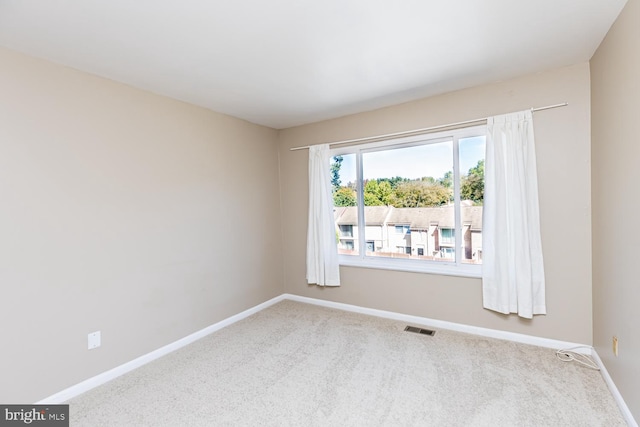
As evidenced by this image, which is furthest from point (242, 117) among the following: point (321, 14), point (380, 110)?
point (321, 14)

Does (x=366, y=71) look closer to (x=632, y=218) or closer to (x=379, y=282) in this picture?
(x=632, y=218)

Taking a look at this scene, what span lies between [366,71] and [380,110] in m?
0.97

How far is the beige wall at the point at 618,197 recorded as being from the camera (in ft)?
5.04

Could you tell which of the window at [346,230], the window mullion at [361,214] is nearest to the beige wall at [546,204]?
the window mullion at [361,214]

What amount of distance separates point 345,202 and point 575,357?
252cm

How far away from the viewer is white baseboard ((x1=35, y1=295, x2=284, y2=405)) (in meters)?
2.00

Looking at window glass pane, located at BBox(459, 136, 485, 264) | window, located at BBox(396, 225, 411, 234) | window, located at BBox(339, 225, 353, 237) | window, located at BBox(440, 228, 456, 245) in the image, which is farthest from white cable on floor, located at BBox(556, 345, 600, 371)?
window, located at BBox(339, 225, 353, 237)

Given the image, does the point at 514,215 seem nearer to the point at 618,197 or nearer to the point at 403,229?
the point at 618,197

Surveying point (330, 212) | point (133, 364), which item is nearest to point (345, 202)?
point (330, 212)

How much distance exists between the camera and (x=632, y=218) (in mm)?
1559

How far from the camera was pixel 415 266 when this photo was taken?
318 cm

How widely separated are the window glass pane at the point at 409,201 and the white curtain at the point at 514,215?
44 cm

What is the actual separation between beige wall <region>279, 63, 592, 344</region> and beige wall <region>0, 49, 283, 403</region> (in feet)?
5.93
